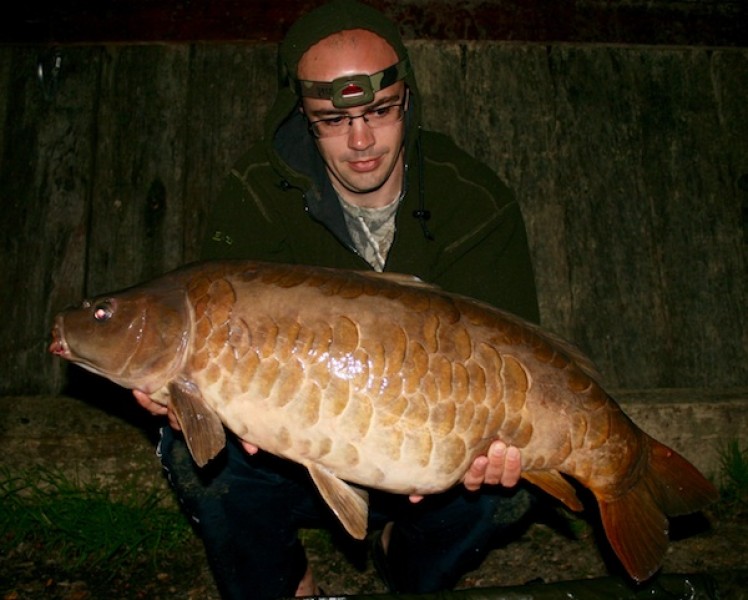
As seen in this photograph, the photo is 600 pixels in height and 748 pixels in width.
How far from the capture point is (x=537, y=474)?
162 cm

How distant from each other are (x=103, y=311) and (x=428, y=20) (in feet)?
6.72

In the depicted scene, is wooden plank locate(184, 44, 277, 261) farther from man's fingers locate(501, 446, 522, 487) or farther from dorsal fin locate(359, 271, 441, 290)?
man's fingers locate(501, 446, 522, 487)

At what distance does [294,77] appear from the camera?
1.92 m

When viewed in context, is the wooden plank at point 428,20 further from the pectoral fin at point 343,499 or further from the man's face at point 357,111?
the pectoral fin at point 343,499

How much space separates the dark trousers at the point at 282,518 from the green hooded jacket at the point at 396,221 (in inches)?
24.6

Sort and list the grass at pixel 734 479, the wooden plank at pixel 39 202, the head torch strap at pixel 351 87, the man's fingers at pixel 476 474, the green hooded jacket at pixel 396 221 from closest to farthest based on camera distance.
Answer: the man's fingers at pixel 476 474
the head torch strap at pixel 351 87
the green hooded jacket at pixel 396 221
the grass at pixel 734 479
the wooden plank at pixel 39 202

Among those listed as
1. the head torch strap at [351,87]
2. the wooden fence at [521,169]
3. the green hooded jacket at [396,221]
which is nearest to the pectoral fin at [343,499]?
the green hooded jacket at [396,221]

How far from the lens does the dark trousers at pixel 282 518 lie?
5.98 feet

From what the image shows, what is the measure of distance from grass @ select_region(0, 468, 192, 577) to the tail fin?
1.49m

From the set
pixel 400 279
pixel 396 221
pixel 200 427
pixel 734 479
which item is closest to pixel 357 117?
pixel 396 221

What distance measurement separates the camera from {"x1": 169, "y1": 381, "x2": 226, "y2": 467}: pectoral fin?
4.86ft

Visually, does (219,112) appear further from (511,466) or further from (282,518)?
(511,466)

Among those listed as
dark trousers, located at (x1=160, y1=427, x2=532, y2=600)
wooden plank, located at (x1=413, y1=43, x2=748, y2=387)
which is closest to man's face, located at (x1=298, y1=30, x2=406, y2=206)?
A: dark trousers, located at (x1=160, y1=427, x2=532, y2=600)

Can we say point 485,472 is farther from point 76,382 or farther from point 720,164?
point 720,164
